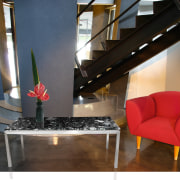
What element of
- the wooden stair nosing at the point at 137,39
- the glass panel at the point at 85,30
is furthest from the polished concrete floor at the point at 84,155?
the glass panel at the point at 85,30

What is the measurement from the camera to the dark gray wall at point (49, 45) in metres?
2.42

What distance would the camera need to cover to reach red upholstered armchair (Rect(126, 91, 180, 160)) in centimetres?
209

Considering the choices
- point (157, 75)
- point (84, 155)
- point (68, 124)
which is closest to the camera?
point (68, 124)

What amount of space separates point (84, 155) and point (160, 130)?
1033 mm

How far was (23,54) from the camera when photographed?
252 centimetres

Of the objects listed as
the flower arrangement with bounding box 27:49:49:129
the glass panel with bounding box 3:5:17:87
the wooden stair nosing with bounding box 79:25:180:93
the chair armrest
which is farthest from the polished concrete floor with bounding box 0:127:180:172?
the glass panel with bounding box 3:5:17:87

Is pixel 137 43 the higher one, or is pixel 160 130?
pixel 137 43

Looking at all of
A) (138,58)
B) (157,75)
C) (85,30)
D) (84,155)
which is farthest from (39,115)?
(85,30)

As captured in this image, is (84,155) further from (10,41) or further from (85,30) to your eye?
(85,30)

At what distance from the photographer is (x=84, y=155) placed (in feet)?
7.31
